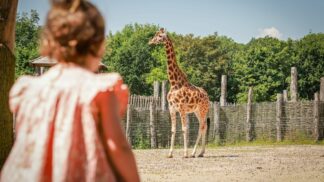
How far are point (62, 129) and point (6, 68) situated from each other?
382 cm

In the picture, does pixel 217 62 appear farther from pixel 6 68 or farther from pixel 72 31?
pixel 72 31

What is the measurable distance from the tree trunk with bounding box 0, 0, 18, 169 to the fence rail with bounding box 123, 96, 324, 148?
1535 cm

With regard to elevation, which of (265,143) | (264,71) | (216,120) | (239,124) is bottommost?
(265,143)

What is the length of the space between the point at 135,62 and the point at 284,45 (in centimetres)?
1355

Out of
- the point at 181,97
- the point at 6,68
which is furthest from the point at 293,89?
the point at 6,68

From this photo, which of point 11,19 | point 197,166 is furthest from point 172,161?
point 11,19

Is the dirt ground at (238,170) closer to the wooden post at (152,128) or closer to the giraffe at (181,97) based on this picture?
the giraffe at (181,97)

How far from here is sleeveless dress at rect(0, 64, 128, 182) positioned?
2201 millimetres

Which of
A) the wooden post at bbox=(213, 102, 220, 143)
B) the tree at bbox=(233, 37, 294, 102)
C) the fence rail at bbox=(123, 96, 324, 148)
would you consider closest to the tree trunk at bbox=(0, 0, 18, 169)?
the fence rail at bbox=(123, 96, 324, 148)

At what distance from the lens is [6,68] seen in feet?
19.2

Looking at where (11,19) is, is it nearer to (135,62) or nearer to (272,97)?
(272,97)

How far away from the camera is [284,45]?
50.2m

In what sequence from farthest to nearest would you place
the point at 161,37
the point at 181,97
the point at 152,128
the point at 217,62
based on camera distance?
the point at 217,62
the point at 152,128
the point at 161,37
the point at 181,97

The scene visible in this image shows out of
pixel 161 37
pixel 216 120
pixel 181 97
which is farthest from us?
pixel 216 120
